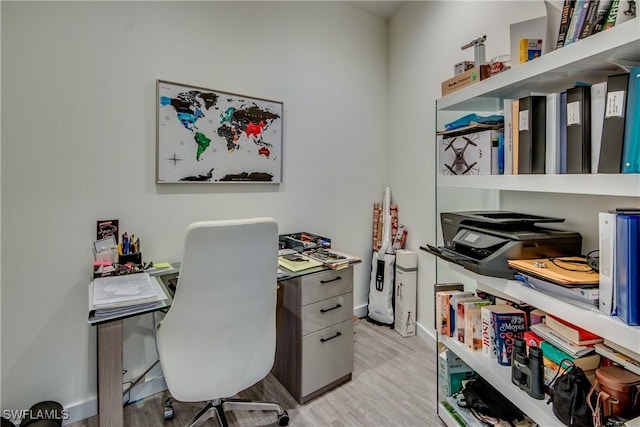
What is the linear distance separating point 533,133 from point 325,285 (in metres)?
1.30

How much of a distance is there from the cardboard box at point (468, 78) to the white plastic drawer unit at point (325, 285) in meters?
1.19

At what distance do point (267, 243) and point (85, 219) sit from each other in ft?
3.67

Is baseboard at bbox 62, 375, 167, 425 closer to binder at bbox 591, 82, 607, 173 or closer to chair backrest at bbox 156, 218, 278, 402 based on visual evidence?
chair backrest at bbox 156, 218, 278, 402

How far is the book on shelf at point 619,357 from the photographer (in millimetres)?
1111

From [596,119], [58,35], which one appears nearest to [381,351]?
[596,119]

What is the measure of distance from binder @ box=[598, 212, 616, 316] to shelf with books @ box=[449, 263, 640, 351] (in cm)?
4

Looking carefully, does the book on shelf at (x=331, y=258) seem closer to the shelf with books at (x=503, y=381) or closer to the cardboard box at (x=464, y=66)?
the shelf with books at (x=503, y=381)

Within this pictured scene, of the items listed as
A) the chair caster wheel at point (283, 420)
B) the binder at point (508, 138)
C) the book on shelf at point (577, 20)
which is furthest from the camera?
the chair caster wheel at point (283, 420)

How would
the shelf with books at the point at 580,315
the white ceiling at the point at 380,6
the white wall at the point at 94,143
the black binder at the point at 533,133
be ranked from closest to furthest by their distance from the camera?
the shelf with books at the point at 580,315 < the black binder at the point at 533,133 < the white wall at the point at 94,143 < the white ceiling at the point at 380,6

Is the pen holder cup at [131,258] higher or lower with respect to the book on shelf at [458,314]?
higher

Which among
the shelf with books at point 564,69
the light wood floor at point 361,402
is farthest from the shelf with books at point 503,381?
the shelf with books at point 564,69

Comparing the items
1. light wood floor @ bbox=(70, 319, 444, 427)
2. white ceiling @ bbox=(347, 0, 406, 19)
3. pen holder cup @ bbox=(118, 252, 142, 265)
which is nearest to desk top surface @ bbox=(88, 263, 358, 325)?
pen holder cup @ bbox=(118, 252, 142, 265)

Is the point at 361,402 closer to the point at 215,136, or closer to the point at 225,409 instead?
the point at 225,409

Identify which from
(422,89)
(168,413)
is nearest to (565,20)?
(422,89)
